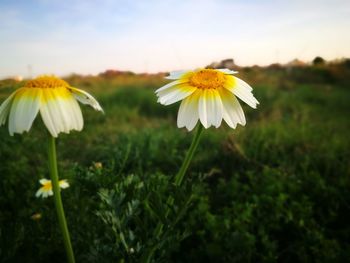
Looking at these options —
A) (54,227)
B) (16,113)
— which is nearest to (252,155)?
(54,227)

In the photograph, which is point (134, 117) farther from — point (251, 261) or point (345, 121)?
point (251, 261)

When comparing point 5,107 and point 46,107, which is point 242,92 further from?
point 5,107

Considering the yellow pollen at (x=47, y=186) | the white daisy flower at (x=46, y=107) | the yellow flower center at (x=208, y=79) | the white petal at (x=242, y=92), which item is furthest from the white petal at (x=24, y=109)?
the yellow pollen at (x=47, y=186)

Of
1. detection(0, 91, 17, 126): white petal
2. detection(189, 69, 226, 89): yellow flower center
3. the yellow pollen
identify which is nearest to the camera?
detection(0, 91, 17, 126): white petal

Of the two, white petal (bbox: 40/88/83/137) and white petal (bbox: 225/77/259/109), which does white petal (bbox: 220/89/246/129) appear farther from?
white petal (bbox: 40/88/83/137)

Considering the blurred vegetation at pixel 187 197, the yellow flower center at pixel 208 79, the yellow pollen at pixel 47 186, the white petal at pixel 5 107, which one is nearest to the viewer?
the white petal at pixel 5 107

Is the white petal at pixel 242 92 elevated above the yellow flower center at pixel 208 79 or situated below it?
below

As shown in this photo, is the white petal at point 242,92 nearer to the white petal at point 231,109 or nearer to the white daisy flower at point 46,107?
the white petal at point 231,109

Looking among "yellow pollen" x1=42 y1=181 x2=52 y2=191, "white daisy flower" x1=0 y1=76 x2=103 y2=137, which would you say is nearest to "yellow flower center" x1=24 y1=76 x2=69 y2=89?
"white daisy flower" x1=0 y1=76 x2=103 y2=137
